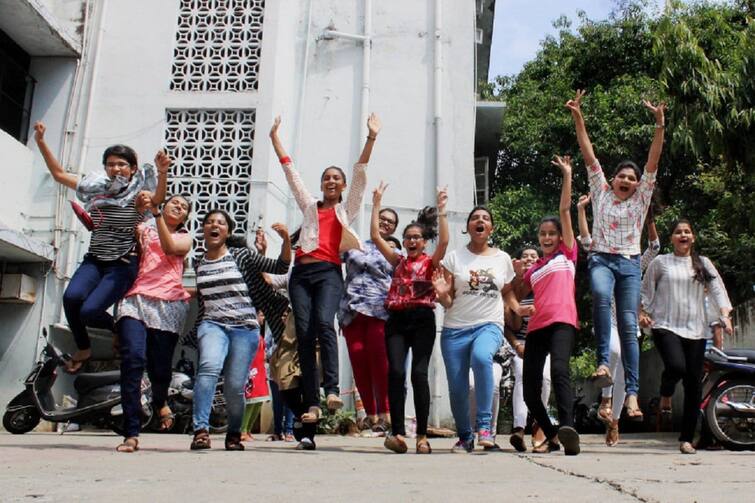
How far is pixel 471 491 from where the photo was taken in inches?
136

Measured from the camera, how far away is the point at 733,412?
7.08 meters

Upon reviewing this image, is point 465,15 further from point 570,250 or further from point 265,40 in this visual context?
point 570,250

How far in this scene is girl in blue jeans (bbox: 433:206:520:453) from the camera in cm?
591

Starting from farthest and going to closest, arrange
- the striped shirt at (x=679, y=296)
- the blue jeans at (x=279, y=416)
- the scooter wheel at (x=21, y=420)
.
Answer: the scooter wheel at (x=21, y=420) < the blue jeans at (x=279, y=416) < the striped shirt at (x=679, y=296)

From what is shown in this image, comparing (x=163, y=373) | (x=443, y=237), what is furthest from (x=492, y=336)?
(x=163, y=373)

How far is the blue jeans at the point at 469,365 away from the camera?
5891mm

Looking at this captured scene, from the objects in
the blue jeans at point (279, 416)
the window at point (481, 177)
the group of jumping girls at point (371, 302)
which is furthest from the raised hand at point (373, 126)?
the window at point (481, 177)

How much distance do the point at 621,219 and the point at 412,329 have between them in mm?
1796

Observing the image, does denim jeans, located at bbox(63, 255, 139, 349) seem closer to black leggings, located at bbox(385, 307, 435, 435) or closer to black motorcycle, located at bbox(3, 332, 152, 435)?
black leggings, located at bbox(385, 307, 435, 435)

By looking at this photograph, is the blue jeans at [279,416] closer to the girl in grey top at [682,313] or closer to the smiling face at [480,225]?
the smiling face at [480,225]

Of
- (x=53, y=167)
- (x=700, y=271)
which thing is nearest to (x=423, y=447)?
(x=700, y=271)

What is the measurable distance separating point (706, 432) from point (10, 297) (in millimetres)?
8371

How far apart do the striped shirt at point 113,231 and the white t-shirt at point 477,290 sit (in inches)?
87.2

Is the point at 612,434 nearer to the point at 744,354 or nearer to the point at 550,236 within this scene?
the point at 744,354
